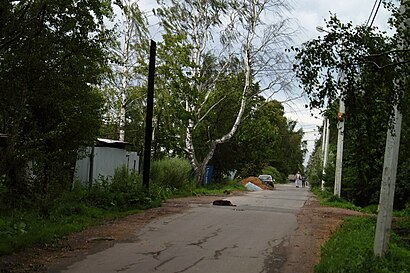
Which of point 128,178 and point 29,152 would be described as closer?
point 29,152

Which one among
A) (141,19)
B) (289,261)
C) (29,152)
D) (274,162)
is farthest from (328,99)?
(274,162)

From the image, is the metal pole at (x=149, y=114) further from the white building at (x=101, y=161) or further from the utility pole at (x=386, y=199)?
the utility pole at (x=386, y=199)

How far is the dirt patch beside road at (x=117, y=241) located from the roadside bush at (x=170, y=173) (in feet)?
30.7

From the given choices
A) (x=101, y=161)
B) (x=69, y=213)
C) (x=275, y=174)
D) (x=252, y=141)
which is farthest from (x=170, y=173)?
(x=275, y=174)

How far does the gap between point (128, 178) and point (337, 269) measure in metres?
13.9

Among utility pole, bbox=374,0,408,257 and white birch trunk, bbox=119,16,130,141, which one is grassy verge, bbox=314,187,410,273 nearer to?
utility pole, bbox=374,0,408,257

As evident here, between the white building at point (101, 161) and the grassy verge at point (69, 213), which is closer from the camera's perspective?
the grassy verge at point (69, 213)

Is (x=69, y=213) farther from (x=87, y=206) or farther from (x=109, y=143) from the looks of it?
(x=109, y=143)

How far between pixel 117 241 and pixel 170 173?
645 inches

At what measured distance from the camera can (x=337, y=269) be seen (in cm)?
913

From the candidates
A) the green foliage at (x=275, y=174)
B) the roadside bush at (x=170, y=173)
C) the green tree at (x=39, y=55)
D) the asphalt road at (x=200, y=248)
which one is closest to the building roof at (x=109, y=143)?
the roadside bush at (x=170, y=173)

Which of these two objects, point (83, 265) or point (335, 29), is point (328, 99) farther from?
point (83, 265)

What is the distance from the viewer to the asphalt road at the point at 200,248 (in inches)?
396

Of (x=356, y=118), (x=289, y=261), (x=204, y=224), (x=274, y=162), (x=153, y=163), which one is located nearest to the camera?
(x=356, y=118)
